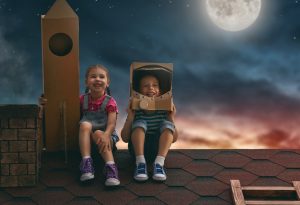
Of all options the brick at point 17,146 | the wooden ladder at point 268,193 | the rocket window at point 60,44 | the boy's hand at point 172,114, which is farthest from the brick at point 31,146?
the wooden ladder at point 268,193

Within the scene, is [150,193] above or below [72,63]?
below

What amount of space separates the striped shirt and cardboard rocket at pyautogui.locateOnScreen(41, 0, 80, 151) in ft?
1.68

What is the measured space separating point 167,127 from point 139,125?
215 mm

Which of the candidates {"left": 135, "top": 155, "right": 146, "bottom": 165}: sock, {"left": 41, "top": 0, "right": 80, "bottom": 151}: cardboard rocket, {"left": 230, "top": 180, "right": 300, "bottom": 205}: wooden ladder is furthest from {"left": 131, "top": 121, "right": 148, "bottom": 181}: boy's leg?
{"left": 230, "top": 180, "right": 300, "bottom": 205}: wooden ladder

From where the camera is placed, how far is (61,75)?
4020mm

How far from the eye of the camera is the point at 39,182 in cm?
369

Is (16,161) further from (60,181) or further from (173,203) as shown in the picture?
(173,203)

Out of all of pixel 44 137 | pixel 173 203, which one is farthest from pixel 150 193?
pixel 44 137

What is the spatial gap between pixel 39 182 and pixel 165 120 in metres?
1.07

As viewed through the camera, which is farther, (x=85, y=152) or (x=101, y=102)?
(x=101, y=102)

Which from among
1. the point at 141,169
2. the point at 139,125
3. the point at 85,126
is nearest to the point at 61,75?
the point at 85,126

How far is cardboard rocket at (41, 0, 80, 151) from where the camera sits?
13.0 feet

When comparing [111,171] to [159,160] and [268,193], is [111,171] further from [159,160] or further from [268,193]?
[268,193]

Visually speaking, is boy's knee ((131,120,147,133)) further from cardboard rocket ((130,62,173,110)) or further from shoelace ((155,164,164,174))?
shoelace ((155,164,164,174))
